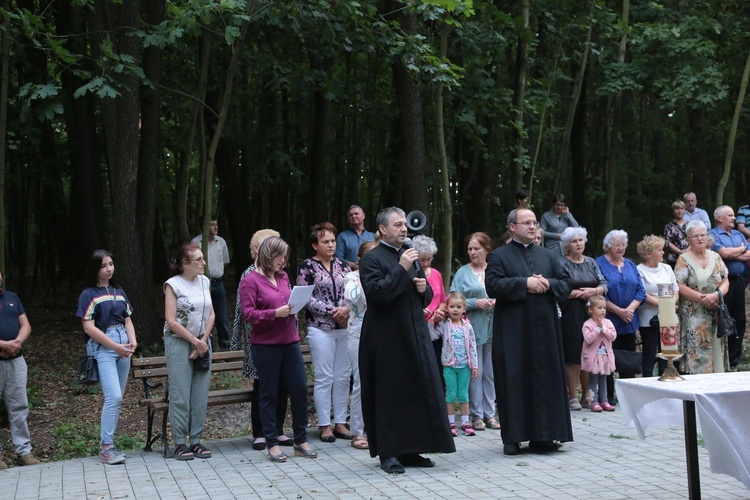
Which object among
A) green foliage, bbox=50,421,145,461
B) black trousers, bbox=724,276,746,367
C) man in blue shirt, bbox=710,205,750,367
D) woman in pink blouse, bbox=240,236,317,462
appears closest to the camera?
woman in pink blouse, bbox=240,236,317,462

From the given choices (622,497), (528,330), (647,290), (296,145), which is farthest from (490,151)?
(622,497)

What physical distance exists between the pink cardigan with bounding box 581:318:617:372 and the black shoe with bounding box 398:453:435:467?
3223mm

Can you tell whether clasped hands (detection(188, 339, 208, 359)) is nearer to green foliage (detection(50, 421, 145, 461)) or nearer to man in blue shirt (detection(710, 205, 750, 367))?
green foliage (detection(50, 421, 145, 461))

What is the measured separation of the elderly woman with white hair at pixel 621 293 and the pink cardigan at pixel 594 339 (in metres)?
0.37

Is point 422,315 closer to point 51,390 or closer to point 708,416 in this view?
point 708,416

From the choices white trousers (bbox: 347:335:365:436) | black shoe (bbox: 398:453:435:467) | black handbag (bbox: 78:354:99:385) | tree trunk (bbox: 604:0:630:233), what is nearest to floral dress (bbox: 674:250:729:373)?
white trousers (bbox: 347:335:365:436)

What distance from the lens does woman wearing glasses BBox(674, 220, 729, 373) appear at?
11242 millimetres

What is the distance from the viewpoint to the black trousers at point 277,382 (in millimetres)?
8453

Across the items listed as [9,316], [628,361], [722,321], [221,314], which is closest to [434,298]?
[628,361]

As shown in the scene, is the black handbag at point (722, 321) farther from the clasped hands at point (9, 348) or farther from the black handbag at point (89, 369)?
the clasped hands at point (9, 348)

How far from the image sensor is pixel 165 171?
28266mm

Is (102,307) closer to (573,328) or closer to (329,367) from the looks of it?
(329,367)

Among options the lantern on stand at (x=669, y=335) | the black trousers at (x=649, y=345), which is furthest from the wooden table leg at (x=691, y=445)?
the black trousers at (x=649, y=345)

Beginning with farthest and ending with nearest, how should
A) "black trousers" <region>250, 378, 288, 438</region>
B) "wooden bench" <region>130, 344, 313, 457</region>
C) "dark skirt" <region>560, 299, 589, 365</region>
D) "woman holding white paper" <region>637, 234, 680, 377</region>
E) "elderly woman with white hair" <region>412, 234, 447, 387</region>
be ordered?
"woman holding white paper" <region>637, 234, 680, 377</region>, "dark skirt" <region>560, 299, 589, 365</region>, "elderly woman with white hair" <region>412, 234, 447, 387</region>, "wooden bench" <region>130, 344, 313, 457</region>, "black trousers" <region>250, 378, 288, 438</region>
